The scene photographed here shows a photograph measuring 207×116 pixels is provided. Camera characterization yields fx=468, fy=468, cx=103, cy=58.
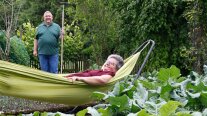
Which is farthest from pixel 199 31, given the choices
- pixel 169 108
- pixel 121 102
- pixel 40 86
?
pixel 169 108

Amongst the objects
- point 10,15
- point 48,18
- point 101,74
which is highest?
point 10,15

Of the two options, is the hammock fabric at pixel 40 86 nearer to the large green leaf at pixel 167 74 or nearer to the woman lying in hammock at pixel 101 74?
the woman lying in hammock at pixel 101 74

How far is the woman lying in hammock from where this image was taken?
3974 millimetres

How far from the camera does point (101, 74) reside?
13.9ft

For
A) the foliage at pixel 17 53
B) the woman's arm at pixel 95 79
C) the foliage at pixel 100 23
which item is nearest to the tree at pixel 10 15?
the foliage at pixel 17 53

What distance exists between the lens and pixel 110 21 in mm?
9758

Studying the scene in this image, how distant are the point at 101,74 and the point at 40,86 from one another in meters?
0.64

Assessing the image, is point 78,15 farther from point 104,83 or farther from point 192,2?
point 104,83

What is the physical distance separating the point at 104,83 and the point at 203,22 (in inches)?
107

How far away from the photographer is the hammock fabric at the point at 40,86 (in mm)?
3693

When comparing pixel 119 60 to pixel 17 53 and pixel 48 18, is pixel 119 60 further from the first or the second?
pixel 17 53

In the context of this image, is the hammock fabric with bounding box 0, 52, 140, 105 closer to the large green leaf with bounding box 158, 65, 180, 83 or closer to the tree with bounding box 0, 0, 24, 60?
the large green leaf with bounding box 158, 65, 180, 83

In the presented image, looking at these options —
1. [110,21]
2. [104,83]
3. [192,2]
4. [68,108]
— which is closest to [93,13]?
[110,21]

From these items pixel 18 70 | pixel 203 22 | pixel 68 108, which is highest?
pixel 203 22
